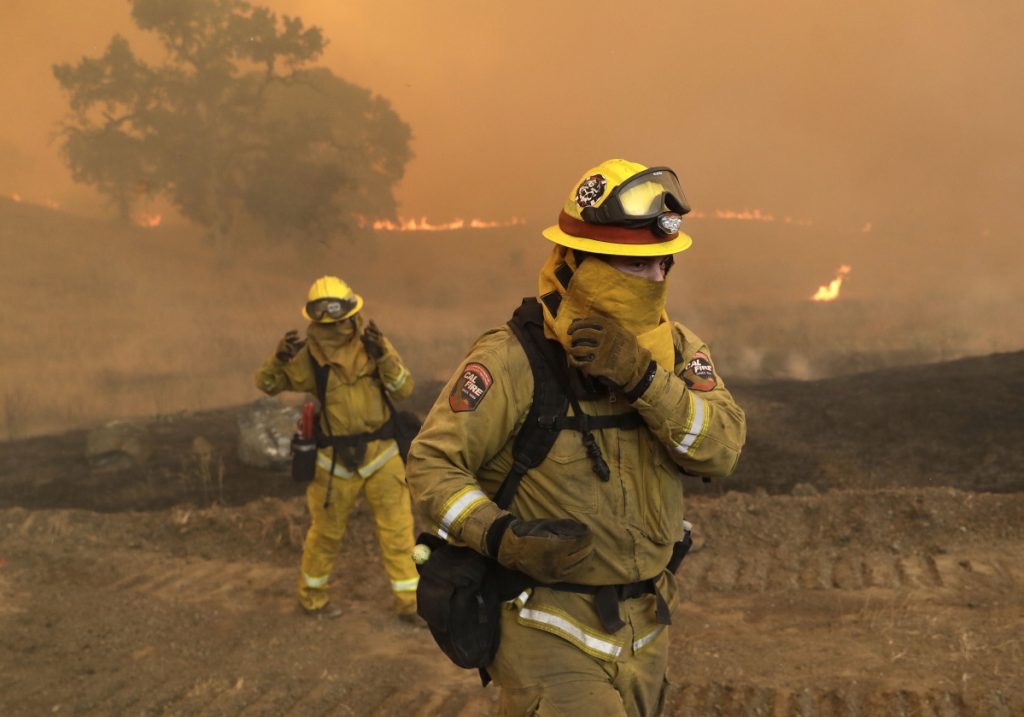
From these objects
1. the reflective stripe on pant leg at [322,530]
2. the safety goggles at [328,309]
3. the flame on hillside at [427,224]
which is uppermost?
the safety goggles at [328,309]

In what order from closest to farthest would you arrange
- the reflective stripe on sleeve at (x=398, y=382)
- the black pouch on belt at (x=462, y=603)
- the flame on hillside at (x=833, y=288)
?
the black pouch on belt at (x=462, y=603) → the reflective stripe on sleeve at (x=398, y=382) → the flame on hillside at (x=833, y=288)

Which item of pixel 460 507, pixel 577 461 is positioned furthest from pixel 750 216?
pixel 460 507

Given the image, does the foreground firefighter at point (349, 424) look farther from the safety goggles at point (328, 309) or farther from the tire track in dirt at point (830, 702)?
the tire track in dirt at point (830, 702)

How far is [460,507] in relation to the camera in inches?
90.1

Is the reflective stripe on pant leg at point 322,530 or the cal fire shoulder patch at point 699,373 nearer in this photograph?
the cal fire shoulder patch at point 699,373

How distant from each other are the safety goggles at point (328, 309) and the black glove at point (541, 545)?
3.57m

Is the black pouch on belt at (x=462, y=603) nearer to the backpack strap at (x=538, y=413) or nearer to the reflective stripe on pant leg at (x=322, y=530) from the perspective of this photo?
the backpack strap at (x=538, y=413)

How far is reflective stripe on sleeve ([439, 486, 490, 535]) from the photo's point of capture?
228 centimetres

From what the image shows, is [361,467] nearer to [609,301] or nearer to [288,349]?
[288,349]

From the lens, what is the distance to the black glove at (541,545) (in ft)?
7.10

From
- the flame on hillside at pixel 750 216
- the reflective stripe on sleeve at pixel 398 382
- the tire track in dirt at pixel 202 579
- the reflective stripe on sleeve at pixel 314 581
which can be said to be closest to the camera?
the reflective stripe on sleeve at pixel 398 382

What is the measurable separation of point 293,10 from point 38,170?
6845 millimetres

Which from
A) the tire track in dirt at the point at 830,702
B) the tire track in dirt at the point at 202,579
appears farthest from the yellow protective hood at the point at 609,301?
the tire track in dirt at the point at 202,579

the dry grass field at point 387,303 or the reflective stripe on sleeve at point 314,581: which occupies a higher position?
the reflective stripe on sleeve at point 314,581
